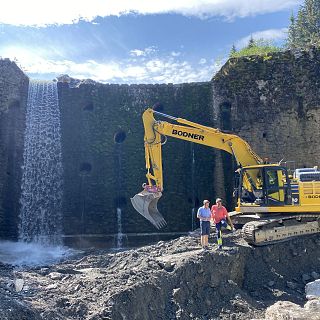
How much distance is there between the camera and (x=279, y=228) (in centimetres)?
1002

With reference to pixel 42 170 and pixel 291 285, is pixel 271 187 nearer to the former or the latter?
pixel 291 285

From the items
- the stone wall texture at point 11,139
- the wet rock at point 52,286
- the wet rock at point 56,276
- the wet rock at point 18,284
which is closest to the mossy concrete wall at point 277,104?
the stone wall texture at point 11,139

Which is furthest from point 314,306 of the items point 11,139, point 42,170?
point 11,139

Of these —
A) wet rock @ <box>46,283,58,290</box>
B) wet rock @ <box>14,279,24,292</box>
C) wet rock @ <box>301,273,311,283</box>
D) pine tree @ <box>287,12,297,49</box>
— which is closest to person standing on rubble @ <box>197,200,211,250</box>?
wet rock @ <box>301,273,311,283</box>

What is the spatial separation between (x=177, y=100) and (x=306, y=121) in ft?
16.1

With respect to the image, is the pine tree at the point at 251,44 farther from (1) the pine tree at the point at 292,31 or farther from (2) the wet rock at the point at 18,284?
(2) the wet rock at the point at 18,284

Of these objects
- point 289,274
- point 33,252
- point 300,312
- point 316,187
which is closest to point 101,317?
point 300,312

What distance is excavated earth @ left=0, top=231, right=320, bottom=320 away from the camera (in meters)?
6.72

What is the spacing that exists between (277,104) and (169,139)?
414 cm

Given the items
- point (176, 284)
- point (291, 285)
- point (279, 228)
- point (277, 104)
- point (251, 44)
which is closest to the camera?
point (176, 284)

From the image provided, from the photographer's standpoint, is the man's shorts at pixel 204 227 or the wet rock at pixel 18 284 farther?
the man's shorts at pixel 204 227

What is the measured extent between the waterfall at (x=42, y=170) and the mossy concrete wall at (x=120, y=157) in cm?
34

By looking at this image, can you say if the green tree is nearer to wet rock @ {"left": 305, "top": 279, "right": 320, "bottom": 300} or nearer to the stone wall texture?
the stone wall texture

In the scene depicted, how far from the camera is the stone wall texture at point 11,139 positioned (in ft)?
54.0
